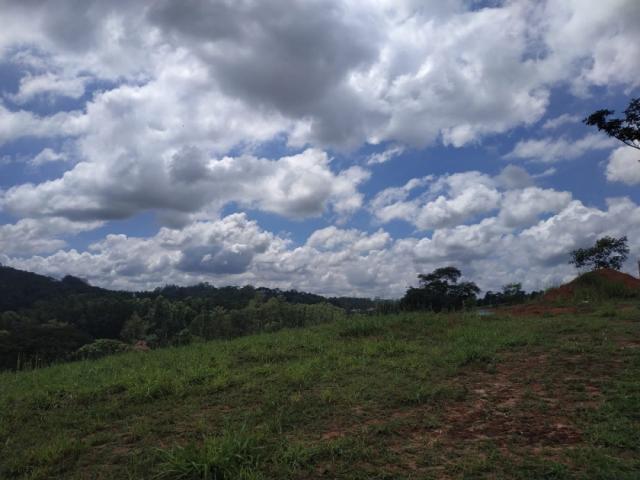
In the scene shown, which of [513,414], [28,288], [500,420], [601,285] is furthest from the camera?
[28,288]

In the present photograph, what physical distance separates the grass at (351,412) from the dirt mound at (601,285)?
535cm

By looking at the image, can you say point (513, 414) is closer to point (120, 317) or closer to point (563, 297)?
point (563, 297)

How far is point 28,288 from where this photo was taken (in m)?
73.5

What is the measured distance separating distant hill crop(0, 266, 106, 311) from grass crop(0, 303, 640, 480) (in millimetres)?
69441

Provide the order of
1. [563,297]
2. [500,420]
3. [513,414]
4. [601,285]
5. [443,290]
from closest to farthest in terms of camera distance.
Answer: [500,420], [513,414], [563,297], [601,285], [443,290]

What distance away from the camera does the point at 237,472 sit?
3.26m

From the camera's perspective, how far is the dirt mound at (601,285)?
12.9 meters

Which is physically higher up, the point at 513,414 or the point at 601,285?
the point at 601,285

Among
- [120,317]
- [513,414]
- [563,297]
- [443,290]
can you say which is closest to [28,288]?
[120,317]

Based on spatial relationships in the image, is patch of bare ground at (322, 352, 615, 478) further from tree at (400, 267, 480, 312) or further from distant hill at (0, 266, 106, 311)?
distant hill at (0, 266, 106, 311)

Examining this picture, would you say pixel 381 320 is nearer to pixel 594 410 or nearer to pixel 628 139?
pixel 594 410

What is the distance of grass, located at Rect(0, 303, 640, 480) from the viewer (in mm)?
3385

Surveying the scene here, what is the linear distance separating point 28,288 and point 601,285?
7992cm

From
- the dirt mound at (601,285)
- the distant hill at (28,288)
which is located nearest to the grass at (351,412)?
the dirt mound at (601,285)
